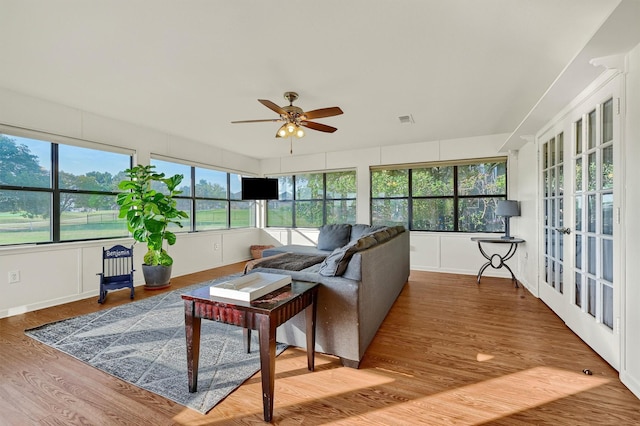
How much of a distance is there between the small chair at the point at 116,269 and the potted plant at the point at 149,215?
22 cm

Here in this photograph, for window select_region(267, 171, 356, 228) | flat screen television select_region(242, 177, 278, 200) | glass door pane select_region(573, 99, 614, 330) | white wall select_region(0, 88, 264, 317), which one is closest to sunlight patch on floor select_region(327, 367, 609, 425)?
glass door pane select_region(573, 99, 614, 330)

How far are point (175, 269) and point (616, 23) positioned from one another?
18.9ft

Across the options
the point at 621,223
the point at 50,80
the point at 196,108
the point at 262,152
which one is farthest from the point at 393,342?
the point at 262,152

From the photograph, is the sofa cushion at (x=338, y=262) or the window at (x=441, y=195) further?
the window at (x=441, y=195)

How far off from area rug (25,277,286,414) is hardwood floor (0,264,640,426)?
85mm

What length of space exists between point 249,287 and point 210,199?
4646 mm

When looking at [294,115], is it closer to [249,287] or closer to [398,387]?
[249,287]

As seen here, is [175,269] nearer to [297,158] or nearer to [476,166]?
[297,158]

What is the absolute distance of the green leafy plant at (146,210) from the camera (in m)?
3.98

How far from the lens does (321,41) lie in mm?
2248

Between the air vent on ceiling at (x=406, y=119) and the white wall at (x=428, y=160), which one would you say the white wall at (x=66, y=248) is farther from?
the air vent on ceiling at (x=406, y=119)

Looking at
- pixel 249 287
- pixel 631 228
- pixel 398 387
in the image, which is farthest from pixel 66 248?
pixel 631 228

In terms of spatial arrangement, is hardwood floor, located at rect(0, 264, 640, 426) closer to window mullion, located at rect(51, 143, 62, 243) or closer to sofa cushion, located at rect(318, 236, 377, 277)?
sofa cushion, located at rect(318, 236, 377, 277)

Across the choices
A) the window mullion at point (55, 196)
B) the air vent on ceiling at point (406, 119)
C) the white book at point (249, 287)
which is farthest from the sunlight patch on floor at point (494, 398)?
the window mullion at point (55, 196)
